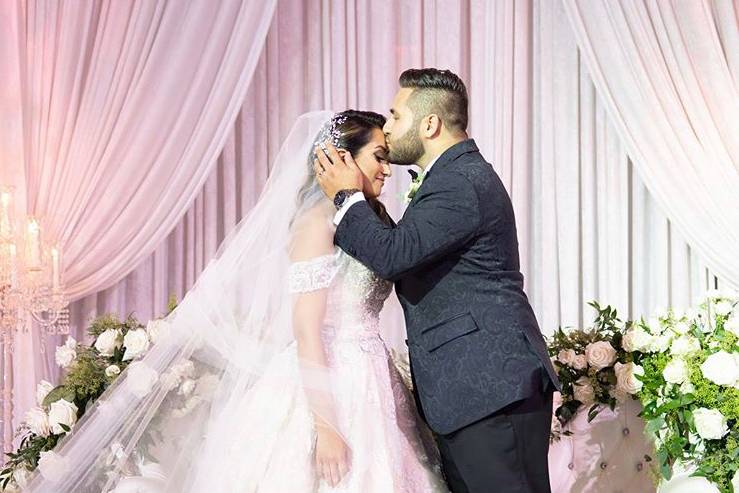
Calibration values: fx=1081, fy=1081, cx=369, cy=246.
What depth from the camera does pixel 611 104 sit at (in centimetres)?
475

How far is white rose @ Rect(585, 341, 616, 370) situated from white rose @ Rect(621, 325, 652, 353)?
0.35 feet

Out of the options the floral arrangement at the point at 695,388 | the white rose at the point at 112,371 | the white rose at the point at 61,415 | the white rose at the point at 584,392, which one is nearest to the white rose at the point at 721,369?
the floral arrangement at the point at 695,388

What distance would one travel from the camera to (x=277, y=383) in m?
2.97

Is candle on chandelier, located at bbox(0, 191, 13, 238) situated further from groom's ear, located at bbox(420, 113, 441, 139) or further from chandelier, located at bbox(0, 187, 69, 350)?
groom's ear, located at bbox(420, 113, 441, 139)

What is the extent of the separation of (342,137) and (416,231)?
0.42 metres

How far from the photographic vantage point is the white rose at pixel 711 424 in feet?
11.4

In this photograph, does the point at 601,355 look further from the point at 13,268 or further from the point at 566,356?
the point at 13,268

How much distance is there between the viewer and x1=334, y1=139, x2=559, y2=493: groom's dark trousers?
9.42 feet

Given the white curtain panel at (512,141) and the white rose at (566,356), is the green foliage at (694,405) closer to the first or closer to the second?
the white rose at (566,356)

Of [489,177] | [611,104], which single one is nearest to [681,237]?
[611,104]

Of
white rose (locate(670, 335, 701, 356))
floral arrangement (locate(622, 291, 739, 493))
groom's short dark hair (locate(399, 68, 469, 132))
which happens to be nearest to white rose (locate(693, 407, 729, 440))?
floral arrangement (locate(622, 291, 739, 493))

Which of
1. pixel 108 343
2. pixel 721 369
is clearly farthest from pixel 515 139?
pixel 108 343

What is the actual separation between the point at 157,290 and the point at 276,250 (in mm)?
2538

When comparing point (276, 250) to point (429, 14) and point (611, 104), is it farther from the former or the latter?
point (429, 14)
